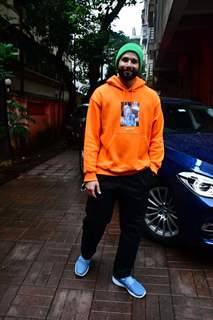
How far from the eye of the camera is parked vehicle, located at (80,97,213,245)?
11.3ft

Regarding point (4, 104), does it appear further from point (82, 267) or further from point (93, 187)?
point (93, 187)

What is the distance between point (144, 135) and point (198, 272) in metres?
1.47

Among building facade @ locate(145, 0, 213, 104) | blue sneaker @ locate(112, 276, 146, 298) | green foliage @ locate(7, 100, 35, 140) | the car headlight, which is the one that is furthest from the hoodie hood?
green foliage @ locate(7, 100, 35, 140)

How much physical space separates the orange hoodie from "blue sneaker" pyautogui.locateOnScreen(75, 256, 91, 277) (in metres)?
0.92

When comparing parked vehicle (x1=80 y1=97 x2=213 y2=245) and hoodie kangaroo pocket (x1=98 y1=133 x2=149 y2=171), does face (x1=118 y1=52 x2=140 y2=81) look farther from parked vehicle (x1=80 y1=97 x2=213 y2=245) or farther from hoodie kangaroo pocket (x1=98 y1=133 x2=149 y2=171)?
parked vehicle (x1=80 y1=97 x2=213 y2=245)

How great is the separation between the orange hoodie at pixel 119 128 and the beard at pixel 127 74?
0.05m

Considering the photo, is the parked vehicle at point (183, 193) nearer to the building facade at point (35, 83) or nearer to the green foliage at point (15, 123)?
the green foliage at point (15, 123)

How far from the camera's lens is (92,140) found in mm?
2910

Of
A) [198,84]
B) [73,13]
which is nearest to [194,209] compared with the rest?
[73,13]

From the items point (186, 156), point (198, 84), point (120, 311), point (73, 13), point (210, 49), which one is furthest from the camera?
point (198, 84)

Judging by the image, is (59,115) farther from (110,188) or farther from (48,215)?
(110,188)

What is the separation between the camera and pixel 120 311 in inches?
112

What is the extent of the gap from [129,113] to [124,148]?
10.4 inches

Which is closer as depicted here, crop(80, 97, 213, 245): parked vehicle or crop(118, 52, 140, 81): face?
crop(118, 52, 140, 81): face
